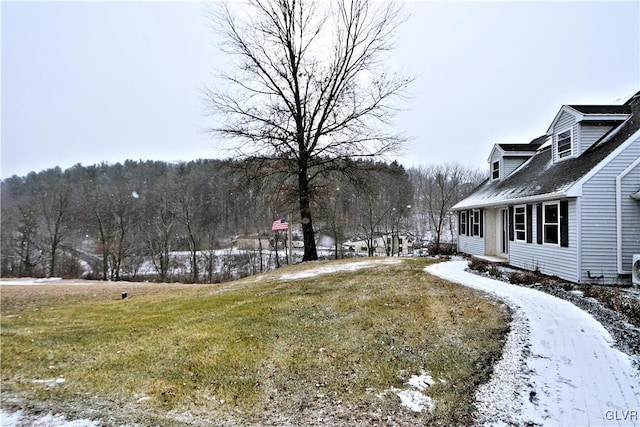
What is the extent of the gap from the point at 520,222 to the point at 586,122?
374cm

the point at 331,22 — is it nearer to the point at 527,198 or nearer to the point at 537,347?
the point at 527,198

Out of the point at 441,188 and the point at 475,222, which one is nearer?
the point at 475,222

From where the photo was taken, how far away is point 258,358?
4.12 meters

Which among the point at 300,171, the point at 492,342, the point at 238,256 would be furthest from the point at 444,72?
the point at 238,256

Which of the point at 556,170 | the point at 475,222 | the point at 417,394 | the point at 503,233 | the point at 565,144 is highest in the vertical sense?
the point at 565,144

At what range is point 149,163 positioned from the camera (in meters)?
47.1

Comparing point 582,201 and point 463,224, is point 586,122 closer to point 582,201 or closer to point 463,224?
point 582,201

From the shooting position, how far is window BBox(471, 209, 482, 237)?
49.6 ft

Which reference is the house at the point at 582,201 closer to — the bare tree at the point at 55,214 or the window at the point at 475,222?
the window at the point at 475,222

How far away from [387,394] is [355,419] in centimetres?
57

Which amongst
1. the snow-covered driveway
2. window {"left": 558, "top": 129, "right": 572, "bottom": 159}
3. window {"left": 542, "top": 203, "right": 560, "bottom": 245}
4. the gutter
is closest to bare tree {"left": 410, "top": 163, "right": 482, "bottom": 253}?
Answer: the gutter

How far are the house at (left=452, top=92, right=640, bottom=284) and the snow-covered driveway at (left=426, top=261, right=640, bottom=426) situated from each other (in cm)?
413

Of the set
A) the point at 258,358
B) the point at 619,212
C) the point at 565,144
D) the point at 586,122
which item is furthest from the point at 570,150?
the point at 258,358

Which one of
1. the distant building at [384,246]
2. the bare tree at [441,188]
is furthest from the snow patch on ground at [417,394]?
the bare tree at [441,188]
